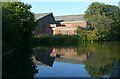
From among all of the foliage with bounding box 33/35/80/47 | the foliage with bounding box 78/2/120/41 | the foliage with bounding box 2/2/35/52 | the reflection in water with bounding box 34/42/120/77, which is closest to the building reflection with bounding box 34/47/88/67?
the reflection in water with bounding box 34/42/120/77

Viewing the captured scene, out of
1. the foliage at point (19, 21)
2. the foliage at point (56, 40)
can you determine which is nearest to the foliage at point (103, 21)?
the foliage at point (56, 40)

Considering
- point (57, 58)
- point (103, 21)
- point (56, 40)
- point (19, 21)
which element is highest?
point (103, 21)

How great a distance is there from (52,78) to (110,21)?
27272 mm

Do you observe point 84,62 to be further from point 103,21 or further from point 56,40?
point 103,21

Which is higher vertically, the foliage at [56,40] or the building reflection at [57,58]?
the foliage at [56,40]

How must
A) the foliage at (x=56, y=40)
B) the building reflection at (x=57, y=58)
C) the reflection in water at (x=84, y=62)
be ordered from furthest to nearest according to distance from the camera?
1. the foliage at (x=56, y=40)
2. the building reflection at (x=57, y=58)
3. the reflection in water at (x=84, y=62)

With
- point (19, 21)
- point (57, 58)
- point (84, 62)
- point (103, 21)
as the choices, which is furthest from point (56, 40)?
point (84, 62)

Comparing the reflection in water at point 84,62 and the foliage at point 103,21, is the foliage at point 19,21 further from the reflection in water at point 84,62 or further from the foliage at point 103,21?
the foliage at point 103,21

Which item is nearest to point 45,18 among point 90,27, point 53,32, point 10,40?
point 53,32

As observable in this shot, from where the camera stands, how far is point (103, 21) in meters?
36.1

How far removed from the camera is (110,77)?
10.3m

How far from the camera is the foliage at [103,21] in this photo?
3603 cm

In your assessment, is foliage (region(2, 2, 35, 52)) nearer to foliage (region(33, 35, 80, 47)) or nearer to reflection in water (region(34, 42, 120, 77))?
reflection in water (region(34, 42, 120, 77))

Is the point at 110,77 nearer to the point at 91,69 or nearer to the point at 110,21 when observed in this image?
the point at 91,69
